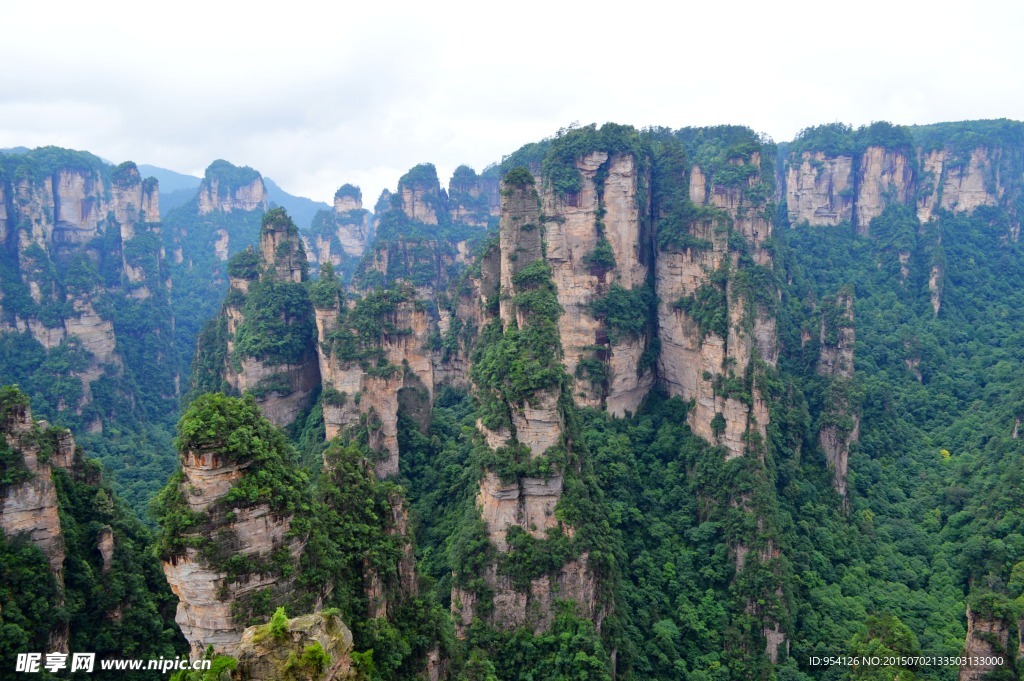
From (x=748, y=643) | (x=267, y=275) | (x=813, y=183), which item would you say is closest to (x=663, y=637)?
(x=748, y=643)

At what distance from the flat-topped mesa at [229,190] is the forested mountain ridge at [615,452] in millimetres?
74961

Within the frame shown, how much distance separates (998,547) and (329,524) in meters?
34.3

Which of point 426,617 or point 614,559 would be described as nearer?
point 426,617

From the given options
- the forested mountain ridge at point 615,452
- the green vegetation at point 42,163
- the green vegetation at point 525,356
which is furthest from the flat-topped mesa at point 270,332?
the green vegetation at point 42,163

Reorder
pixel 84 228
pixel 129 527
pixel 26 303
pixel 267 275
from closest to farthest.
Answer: pixel 129 527 < pixel 267 275 < pixel 26 303 < pixel 84 228

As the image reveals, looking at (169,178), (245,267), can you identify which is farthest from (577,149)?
(169,178)

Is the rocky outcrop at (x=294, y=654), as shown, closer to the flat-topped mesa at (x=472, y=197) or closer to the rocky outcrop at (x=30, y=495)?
the rocky outcrop at (x=30, y=495)

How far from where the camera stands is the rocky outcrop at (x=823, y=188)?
73250 mm

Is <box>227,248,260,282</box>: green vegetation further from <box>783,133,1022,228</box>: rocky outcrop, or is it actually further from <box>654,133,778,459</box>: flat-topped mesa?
<box>783,133,1022,228</box>: rocky outcrop

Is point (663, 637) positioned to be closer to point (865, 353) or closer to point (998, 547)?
point (998, 547)

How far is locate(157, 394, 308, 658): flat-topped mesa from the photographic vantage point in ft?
58.7

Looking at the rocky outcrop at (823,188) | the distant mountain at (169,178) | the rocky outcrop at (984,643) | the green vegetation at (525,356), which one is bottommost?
the rocky outcrop at (984,643)

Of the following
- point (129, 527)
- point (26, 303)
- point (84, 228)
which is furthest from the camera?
point (84, 228)

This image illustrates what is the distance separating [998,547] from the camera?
118 feet
